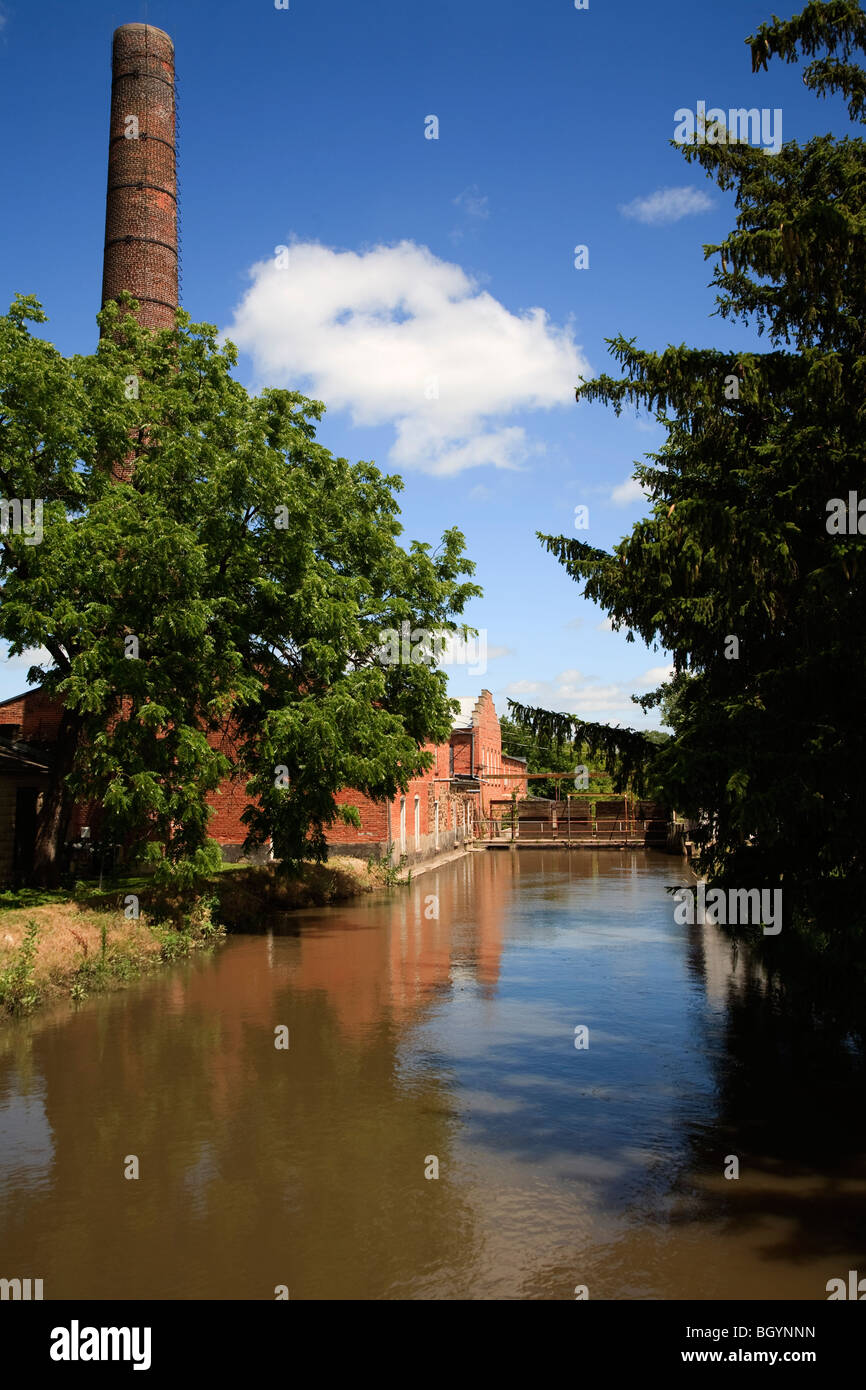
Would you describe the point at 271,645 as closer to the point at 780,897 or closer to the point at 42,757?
the point at 42,757

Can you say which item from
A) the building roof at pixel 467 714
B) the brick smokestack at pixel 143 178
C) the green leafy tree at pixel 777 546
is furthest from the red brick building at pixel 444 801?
the brick smokestack at pixel 143 178

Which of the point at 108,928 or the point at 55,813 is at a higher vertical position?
the point at 55,813

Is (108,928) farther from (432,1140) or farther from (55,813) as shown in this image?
(432,1140)

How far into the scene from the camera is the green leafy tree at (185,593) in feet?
49.9

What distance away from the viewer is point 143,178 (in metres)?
26.5

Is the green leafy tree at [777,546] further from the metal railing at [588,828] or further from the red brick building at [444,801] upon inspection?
the metal railing at [588,828]

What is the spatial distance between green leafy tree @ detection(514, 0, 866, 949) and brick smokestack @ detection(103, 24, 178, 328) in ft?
70.3

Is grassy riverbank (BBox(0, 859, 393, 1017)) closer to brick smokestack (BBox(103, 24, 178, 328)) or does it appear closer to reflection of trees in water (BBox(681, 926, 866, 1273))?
reflection of trees in water (BBox(681, 926, 866, 1273))

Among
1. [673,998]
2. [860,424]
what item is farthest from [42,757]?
[860,424]

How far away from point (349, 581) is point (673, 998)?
10.4m

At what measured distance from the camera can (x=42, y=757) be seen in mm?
22578

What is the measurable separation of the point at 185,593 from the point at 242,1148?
10.2 m

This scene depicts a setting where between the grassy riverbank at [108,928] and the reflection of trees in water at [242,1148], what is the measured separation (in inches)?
27.2

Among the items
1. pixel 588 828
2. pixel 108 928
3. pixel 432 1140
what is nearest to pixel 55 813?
pixel 108 928
